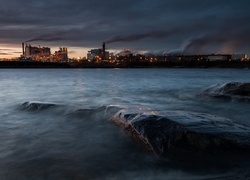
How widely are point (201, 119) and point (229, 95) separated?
8.17m

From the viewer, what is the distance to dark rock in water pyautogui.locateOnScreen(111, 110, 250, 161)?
4664mm

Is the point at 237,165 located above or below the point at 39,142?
above

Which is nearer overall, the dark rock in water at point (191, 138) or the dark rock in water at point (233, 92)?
the dark rock in water at point (191, 138)

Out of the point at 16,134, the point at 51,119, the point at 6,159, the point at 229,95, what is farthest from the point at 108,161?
the point at 229,95

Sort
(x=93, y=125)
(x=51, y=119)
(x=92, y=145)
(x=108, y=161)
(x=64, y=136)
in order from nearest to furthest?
(x=108, y=161) → (x=92, y=145) → (x=64, y=136) → (x=93, y=125) → (x=51, y=119)

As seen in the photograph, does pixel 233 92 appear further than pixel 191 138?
Yes

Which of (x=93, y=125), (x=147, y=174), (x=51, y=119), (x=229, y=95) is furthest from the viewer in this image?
(x=229, y=95)

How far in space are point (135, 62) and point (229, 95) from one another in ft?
550

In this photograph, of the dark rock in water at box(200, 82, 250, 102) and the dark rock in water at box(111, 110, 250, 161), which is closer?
the dark rock in water at box(111, 110, 250, 161)

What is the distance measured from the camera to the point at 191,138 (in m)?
4.93

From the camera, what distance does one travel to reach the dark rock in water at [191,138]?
4664mm

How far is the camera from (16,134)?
22.7 feet

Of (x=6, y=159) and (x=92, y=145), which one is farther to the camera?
(x=92, y=145)

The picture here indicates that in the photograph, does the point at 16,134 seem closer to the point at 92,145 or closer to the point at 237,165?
the point at 92,145
